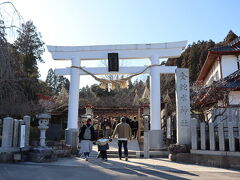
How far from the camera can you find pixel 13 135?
30.0 feet

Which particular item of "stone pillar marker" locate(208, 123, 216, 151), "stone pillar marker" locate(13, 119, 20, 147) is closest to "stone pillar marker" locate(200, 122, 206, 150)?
"stone pillar marker" locate(208, 123, 216, 151)

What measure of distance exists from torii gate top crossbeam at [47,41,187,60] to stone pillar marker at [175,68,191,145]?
2840 millimetres

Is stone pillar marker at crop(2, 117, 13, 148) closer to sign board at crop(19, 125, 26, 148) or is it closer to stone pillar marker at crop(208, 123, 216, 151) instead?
sign board at crop(19, 125, 26, 148)

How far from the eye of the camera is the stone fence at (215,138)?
838cm

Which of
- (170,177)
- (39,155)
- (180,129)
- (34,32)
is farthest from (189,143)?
(34,32)

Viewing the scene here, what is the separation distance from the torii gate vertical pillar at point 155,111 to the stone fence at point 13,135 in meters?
6.38

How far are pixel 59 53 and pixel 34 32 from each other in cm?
1830

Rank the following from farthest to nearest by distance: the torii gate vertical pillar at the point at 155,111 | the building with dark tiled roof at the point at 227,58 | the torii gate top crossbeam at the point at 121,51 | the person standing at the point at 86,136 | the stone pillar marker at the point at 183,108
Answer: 1. the building with dark tiled roof at the point at 227,58
2. the torii gate top crossbeam at the point at 121,51
3. the torii gate vertical pillar at the point at 155,111
4. the stone pillar marker at the point at 183,108
5. the person standing at the point at 86,136

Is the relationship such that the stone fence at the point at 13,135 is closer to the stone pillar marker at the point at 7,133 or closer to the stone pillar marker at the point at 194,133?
the stone pillar marker at the point at 7,133

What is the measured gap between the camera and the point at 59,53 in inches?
531

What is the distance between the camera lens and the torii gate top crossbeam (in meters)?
13.0

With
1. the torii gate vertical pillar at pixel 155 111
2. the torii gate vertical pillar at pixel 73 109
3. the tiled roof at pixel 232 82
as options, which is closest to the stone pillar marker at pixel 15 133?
the torii gate vertical pillar at pixel 73 109

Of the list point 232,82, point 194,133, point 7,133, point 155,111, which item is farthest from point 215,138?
point 7,133

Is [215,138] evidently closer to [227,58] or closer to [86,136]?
[86,136]
